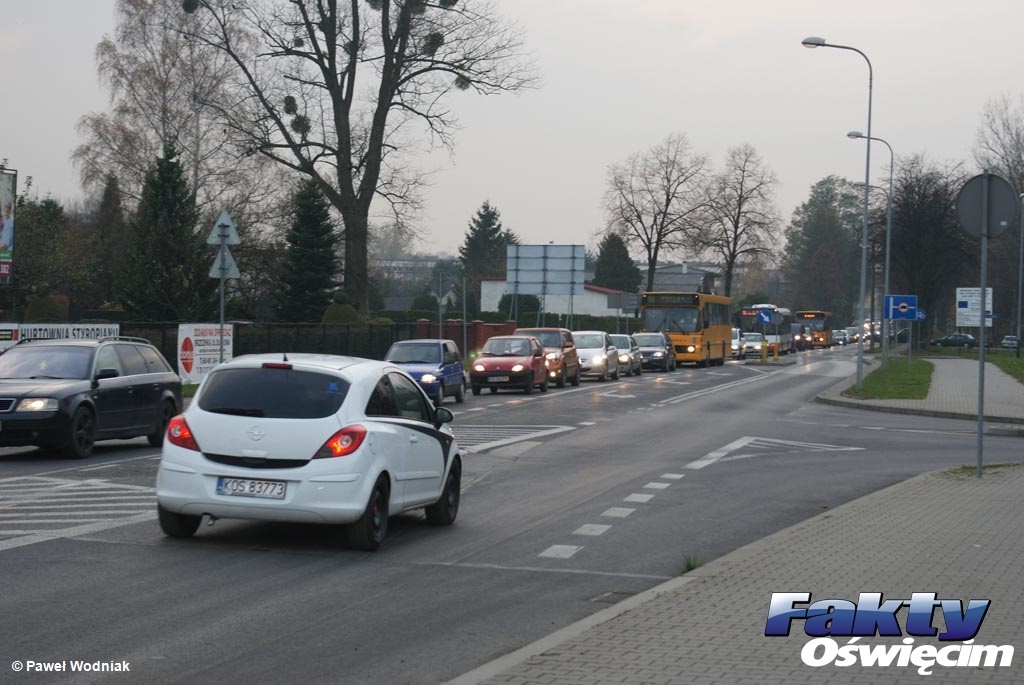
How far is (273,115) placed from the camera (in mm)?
43094

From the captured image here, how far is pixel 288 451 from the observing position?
10.2 m

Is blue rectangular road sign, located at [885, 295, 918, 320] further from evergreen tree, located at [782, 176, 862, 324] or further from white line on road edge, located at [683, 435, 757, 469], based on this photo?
evergreen tree, located at [782, 176, 862, 324]

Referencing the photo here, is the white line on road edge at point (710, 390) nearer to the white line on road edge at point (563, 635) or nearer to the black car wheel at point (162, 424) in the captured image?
the black car wheel at point (162, 424)

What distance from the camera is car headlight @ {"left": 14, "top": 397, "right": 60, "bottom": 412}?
1675 cm

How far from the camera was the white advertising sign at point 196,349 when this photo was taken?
30.7 m

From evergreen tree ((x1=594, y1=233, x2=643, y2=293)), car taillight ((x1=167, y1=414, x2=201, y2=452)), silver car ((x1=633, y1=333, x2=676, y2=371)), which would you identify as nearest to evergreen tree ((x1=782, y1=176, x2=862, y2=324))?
evergreen tree ((x1=594, y1=233, x2=643, y2=293))

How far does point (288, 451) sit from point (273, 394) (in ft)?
1.91

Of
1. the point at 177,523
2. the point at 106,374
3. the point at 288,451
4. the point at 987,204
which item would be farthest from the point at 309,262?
the point at 288,451

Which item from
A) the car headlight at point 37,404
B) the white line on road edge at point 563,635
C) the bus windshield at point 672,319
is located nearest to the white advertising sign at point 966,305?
the bus windshield at point 672,319

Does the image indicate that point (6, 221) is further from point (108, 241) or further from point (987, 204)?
point (108, 241)

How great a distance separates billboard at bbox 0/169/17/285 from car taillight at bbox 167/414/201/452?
23528 mm

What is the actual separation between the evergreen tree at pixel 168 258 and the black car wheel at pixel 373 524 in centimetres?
3587

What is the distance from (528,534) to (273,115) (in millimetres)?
33514

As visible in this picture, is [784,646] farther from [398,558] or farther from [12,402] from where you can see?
[12,402]
